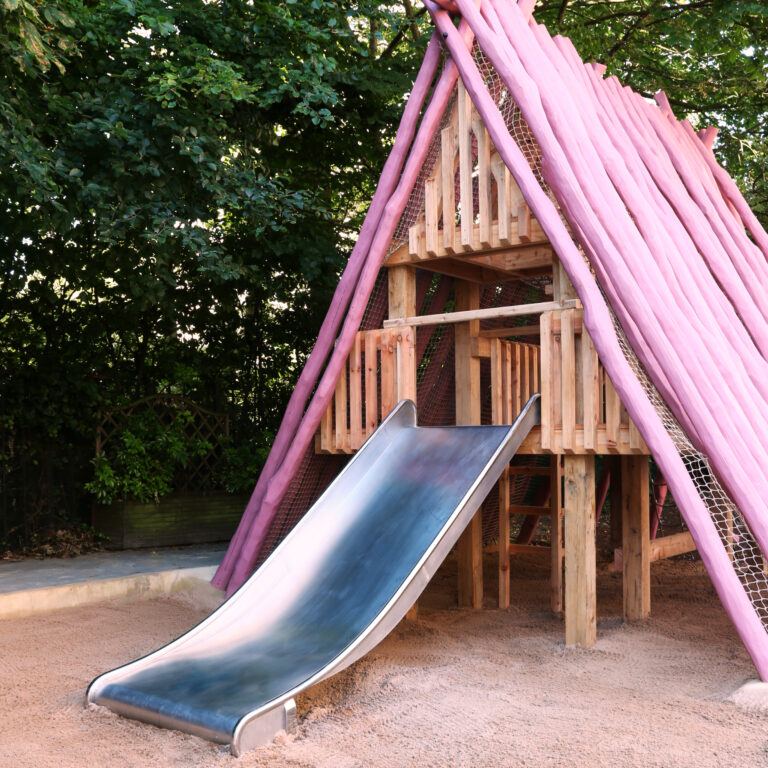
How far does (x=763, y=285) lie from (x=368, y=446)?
3646 mm

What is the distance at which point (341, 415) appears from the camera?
6.39 metres

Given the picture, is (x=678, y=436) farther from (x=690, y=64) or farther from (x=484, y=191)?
(x=690, y=64)

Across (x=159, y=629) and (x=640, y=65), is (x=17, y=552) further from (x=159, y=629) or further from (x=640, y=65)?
(x=640, y=65)

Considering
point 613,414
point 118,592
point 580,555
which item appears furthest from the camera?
point 118,592

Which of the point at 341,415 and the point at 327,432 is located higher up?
the point at 341,415

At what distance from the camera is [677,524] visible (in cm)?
1184

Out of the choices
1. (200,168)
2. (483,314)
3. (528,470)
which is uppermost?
(200,168)

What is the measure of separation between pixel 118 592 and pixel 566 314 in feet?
13.2

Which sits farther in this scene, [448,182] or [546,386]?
[448,182]

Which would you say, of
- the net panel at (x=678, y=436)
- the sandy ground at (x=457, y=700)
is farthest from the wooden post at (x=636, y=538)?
the net panel at (x=678, y=436)

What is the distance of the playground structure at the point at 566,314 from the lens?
4852mm

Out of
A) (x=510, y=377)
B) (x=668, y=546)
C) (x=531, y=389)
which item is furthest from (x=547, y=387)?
(x=531, y=389)

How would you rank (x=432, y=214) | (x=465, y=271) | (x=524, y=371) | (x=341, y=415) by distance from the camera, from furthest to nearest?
(x=524, y=371), (x=465, y=271), (x=341, y=415), (x=432, y=214)

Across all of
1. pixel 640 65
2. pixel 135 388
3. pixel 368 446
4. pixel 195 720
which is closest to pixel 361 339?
pixel 368 446
